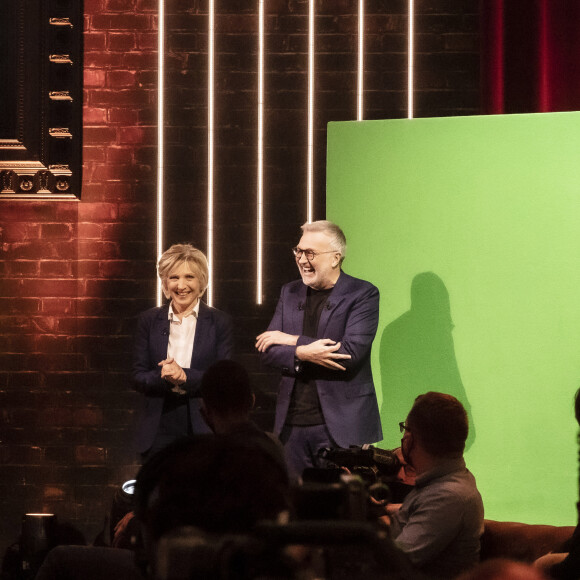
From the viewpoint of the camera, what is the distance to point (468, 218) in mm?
4387

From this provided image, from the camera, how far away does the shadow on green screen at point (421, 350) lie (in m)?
4.36

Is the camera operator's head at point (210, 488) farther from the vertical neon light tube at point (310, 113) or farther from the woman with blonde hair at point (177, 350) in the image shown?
the vertical neon light tube at point (310, 113)

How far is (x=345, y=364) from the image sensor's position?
3.94 m

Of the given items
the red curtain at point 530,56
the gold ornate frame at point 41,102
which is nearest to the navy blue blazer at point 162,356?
the gold ornate frame at point 41,102

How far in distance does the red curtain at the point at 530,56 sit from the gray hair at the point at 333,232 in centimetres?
131

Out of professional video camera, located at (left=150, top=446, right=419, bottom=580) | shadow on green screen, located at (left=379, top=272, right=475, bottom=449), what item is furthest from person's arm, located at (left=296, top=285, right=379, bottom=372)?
professional video camera, located at (left=150, top=446, right=419, bottom=580)

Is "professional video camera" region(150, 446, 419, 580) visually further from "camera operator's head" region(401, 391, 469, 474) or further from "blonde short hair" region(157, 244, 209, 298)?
"blonde short hair" region(157, 244, 209, 298)

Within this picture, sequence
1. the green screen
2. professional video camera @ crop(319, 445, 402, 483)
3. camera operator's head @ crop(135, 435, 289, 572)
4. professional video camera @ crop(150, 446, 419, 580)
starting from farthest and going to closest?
the green screen < professional video camera @ crop(319, 445, 402, 483) < camera operator's head @ crop(135, 435, 289, 572) < professional video camera @ crop(150, 446, 419, 580)

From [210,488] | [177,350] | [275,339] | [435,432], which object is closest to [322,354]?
[275,339]

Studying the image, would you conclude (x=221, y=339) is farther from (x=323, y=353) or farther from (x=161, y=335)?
(x=323, y=353)

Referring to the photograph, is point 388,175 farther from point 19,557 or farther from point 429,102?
point 19,557

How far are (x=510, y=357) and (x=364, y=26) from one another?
208cm

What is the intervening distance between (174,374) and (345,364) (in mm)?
802

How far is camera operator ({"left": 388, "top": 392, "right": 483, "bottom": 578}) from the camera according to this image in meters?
2.52
